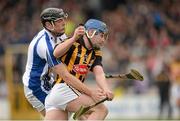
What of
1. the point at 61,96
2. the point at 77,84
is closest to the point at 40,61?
the point at 61,96

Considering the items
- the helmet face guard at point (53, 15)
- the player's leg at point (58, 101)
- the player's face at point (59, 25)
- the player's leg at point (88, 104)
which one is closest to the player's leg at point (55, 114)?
the player's leg at point (58, 101)

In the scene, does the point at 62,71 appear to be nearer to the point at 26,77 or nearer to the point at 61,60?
the point at 61,60

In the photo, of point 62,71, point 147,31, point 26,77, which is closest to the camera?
point 62,71

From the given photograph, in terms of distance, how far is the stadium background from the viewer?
22.0 m

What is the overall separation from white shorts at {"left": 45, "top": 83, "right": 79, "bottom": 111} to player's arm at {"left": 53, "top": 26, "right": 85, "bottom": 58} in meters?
0.44

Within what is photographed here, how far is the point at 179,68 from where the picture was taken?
22.3 metres

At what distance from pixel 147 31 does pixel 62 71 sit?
14351mm

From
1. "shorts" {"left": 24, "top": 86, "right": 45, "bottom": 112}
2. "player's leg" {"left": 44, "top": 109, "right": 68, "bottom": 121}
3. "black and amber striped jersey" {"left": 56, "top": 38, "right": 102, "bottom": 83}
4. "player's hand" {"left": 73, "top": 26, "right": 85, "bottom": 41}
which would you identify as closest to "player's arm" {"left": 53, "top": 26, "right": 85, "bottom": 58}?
"player's hand" {"left": 73, "top": 26, "right": 85, "bottom": 41}

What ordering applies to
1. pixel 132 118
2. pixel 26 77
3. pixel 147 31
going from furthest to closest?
pixel 147 31
pixel 132 118
pixel 26 77

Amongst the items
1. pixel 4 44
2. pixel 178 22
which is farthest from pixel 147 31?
pixel 4 44

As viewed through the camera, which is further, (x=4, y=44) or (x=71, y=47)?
(x=4, y=44)

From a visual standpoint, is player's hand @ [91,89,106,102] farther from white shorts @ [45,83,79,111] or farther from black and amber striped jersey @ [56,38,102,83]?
black and amber striped jersey @ [56,38,102,83]

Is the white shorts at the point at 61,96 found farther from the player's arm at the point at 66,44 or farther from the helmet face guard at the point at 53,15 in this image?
the helmet face guard at the point at 53,15

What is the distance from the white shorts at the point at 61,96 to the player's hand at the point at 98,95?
0.25m
